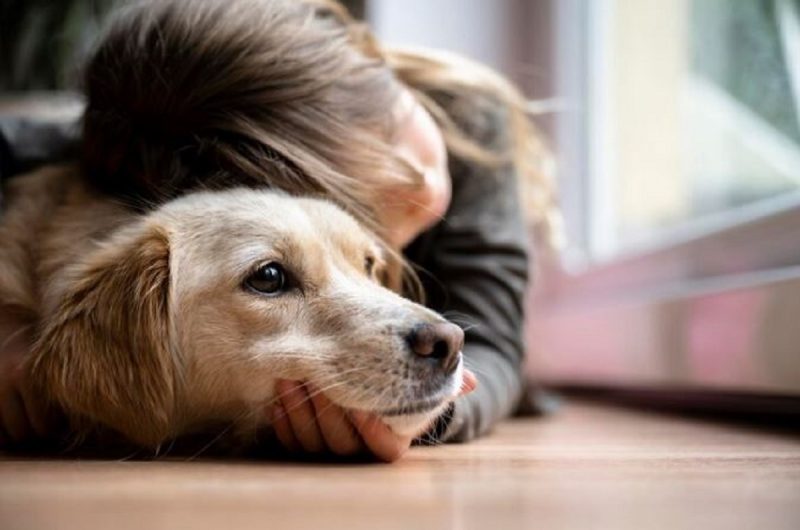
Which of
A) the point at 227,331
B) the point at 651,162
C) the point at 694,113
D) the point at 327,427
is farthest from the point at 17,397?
the point at 651,162

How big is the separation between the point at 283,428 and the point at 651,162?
1.72m

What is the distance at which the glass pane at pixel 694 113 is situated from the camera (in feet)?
6.08

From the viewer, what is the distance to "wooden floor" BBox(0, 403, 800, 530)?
0.72 meters

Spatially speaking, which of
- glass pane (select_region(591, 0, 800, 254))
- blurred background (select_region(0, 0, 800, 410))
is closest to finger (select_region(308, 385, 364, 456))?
blurred background (select_region(0, 0, 800, 410))

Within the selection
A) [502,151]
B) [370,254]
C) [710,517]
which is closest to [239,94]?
[370,254]

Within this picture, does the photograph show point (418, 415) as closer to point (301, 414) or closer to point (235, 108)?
point (301, 414)

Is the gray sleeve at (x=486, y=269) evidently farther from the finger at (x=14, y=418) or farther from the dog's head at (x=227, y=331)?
the finger at (x=14, y=418)

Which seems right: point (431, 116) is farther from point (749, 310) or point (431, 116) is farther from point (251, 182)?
point (749, 310)

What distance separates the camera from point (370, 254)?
1.29 meters

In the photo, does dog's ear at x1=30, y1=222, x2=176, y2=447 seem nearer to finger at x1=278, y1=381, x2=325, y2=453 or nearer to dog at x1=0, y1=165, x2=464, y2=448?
dog at x1=0, y1=165, x2=464, y2=448

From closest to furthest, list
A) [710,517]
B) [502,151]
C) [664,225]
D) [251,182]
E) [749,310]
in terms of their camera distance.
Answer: [710,517]
[251,182]
[749,310]
[502,151]
[664,225]

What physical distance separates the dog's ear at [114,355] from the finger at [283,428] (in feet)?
0.39

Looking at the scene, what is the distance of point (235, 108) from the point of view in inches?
50.4

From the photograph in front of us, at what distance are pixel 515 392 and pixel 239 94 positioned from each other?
69cm
